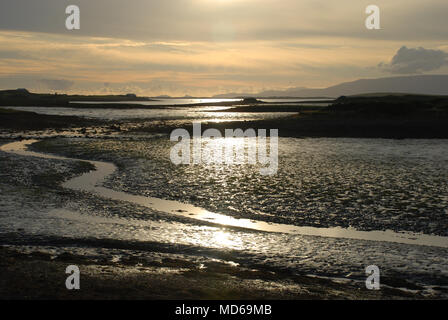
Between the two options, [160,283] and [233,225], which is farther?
[233,225]

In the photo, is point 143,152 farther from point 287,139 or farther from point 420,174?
point 420,174

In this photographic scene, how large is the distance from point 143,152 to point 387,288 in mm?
25927

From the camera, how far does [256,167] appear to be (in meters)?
26.0

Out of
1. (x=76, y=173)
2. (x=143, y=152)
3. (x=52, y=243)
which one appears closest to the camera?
(x=52, y=243)

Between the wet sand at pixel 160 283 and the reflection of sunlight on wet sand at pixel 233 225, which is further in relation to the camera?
the reflection of sunlight on wet sand at pixel 233 225

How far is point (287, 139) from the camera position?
4372 centimetres

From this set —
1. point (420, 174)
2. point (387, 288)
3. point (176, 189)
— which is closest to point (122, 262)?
point (387, 288)

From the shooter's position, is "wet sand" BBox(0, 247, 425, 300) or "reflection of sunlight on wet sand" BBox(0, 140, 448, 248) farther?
"reflection of sunlight on wet sand" BBox(0, 140, 448, 248)
